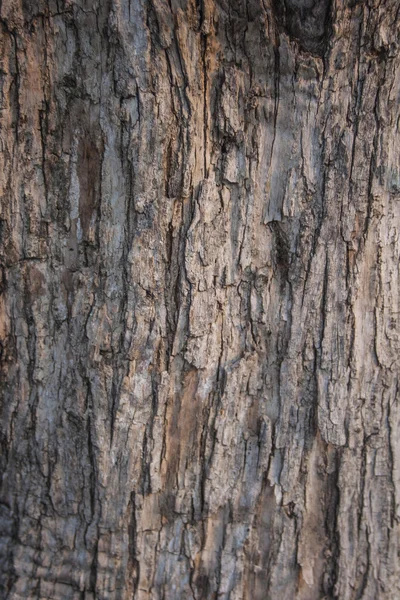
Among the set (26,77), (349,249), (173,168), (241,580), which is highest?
(26,77)

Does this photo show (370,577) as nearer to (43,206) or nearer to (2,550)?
(2,550)

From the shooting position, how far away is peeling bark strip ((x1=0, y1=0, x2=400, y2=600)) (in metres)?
1.57

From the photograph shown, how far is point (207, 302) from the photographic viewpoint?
1616 mm

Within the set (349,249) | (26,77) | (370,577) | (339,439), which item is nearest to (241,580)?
(370,577)

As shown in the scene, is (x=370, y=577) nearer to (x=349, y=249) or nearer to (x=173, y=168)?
(x=349, y=249)

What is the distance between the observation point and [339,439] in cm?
163

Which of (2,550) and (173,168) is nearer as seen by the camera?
(173,168)

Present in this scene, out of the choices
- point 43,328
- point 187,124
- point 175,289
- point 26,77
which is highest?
point 26,77

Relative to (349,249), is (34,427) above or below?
below

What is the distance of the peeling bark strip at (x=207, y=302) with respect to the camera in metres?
1.57

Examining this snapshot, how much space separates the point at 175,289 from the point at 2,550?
3.68 feet

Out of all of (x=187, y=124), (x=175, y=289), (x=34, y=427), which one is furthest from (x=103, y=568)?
(x=187, y=124)

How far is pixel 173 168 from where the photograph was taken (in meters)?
1.58

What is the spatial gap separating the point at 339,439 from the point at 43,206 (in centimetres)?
127
